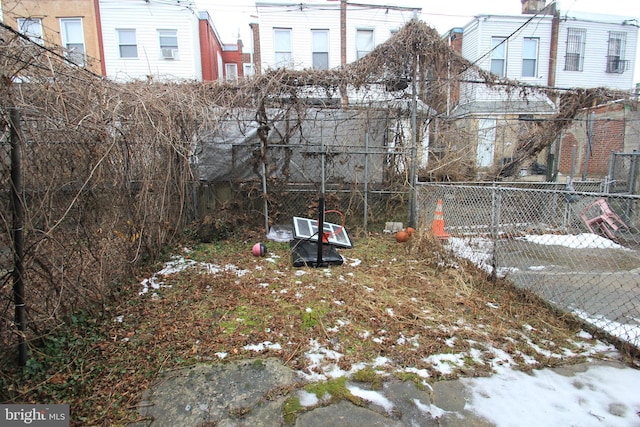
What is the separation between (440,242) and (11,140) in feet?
16.8

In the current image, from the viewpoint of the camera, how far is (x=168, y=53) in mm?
13766

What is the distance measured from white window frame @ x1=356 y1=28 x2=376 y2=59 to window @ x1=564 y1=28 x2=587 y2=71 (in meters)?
9.61

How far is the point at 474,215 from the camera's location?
519 centimetres

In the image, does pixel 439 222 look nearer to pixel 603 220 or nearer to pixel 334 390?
pixel 603 220

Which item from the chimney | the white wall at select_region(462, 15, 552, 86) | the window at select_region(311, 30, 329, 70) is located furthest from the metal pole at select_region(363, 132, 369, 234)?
the chimney

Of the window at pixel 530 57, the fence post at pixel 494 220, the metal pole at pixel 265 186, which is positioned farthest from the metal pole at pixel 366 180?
the window at pixel 530 57

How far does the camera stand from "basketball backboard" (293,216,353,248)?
206 inches

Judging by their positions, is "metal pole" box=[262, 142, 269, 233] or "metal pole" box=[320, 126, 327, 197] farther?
"metal pole" box=[262, 142, 269, 233]

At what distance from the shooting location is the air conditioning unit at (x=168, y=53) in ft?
45.0

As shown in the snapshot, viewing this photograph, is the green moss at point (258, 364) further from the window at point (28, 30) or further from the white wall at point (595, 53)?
the white wall at point (595, 53)

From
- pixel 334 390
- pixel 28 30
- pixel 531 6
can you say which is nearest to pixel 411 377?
pixel 334 390

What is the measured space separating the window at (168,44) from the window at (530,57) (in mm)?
16170

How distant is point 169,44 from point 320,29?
6788 mm

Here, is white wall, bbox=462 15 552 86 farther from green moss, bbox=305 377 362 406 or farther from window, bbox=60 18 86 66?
window, bbox=60 18 86 66
